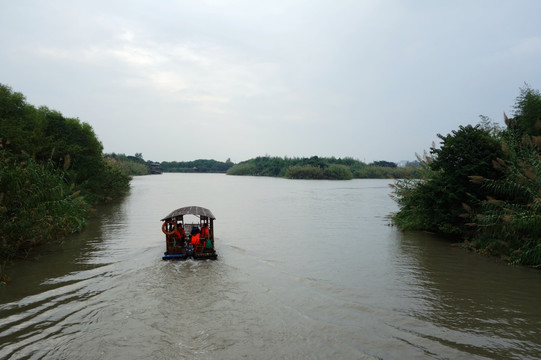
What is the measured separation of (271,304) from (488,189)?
10004mm

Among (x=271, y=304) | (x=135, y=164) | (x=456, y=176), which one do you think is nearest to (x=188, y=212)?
(x=271, y=304)

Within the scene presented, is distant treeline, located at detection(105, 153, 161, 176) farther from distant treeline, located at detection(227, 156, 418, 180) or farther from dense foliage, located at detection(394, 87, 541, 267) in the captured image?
dense foliage, located at detection(394, 87, 541, 267)

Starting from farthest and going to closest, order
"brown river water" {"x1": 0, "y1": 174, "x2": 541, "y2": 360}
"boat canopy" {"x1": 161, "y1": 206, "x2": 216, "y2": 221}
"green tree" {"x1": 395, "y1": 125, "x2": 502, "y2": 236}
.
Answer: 1. "green tree" {"x1": 395, "y1": 125, "x2": 502, "y2": 236}
2. "boat canopy" {"x1": 161, "y1": 206, "x2": 216, "y2": 221}
3. "brown river water" {"x1": 0, "y1": 174, "x2": 541, "y2": 360}

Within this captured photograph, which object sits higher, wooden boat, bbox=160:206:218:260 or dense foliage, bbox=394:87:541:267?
dense foliage, bbox=394:87:541:267

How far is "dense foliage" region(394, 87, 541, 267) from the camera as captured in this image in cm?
1077

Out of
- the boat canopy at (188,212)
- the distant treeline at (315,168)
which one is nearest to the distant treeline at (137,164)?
the distant treeline at (315,168)

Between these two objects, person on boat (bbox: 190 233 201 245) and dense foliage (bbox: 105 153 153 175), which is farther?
dense foliage (bbox: 105 153 153 175)

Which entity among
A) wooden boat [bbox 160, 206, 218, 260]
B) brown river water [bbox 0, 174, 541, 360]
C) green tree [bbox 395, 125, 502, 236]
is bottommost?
brown river water [bbox 0, 174, 541, 360]

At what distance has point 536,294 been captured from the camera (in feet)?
28.0

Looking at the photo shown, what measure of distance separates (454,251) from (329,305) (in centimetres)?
764

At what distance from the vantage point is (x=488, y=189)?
13234 mm

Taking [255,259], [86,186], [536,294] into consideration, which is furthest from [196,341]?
[86,186]

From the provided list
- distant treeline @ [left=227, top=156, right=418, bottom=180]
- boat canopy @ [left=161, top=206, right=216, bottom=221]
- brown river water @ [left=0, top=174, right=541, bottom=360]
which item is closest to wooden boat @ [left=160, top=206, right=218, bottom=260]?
boat canopy @ [left=161, top=206, right=216, bottom=221]

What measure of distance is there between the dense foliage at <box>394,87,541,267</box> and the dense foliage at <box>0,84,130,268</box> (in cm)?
1408
